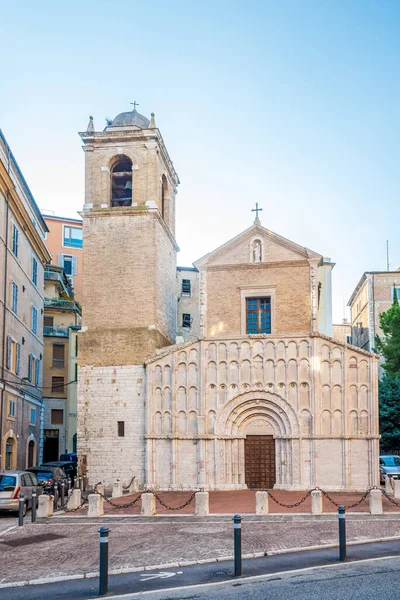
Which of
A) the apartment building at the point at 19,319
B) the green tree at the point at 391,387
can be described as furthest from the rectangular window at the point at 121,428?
the green tree at the point at 391,387

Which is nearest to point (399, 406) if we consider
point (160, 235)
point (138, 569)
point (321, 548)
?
point (160, 235)

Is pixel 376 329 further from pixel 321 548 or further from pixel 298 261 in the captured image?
pixel 321 548

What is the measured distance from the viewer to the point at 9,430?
3309 centimetres

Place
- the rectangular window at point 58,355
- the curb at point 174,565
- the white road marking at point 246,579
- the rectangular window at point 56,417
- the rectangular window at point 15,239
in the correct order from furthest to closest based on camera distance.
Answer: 1. the rectangular window at point 58,355
2. the rectangular window at point 56,417
3. the rectangular window at point 15,239
4. the curb at point 174,565
5. the white road marking at point 246,579

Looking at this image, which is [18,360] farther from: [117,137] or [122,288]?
[117,137]

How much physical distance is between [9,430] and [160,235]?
Answer: 11.7 meters

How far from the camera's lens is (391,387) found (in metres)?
44.2

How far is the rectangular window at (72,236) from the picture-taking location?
197 feet

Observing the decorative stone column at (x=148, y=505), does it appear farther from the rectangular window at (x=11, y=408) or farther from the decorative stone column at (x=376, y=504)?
the rectangular window at (x=11, y=408)

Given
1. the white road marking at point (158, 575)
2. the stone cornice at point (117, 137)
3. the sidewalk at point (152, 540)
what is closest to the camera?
the white road marking at point (158, 575)

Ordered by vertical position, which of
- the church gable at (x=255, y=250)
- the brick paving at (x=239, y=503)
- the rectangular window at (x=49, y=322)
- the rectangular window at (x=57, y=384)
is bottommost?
the brick paving at (x=239, y=503)

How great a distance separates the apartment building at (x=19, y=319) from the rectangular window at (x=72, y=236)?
1644 centimetres

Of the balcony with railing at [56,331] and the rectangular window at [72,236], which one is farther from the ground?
the rectangular window at [72,236]

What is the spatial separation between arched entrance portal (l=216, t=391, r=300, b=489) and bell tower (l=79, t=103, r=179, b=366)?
4.89 m
